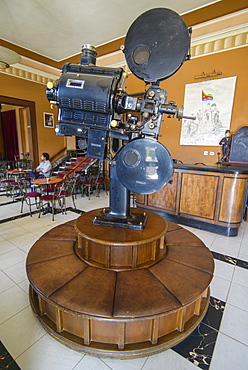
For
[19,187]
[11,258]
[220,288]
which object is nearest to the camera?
[220,288]

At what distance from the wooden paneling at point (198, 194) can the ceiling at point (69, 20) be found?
13.0ft

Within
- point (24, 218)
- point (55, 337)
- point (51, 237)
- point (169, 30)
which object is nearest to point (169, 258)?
point (55, 337)

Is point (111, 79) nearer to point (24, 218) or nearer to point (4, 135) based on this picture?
point (24, 218)

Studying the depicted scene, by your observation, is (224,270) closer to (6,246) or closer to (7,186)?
(6,246)

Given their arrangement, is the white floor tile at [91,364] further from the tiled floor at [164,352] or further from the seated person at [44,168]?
the seated person at [44,168]

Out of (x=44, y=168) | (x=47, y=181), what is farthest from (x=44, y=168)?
(x=47, y=181)

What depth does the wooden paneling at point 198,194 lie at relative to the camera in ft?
11.3

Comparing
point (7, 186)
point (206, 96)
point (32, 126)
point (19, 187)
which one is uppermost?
point (206, 96)

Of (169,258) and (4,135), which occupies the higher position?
(4,135)

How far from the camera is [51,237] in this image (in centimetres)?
215

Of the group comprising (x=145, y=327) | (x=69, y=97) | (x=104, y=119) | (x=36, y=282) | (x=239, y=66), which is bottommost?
(x=145, y=327)

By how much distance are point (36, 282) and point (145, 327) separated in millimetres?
863

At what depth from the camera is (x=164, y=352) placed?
1.41m

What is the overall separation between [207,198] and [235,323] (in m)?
2.12
